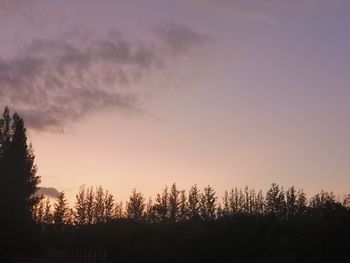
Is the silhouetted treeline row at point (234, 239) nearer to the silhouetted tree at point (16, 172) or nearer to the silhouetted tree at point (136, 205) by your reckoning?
the silhouetted tree at point (16, 172)

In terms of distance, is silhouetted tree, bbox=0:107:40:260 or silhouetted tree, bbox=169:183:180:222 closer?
silhouetted tree, bbox=0:107:40:260

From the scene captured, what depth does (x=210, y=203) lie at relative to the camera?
91625mm

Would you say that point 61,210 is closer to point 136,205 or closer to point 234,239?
point 136,205

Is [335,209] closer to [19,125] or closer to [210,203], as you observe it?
[19,125]

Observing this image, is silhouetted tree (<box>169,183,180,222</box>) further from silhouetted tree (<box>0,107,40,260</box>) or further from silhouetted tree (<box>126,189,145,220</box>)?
silhouetted tree (<box>0,107,40,260</box>)

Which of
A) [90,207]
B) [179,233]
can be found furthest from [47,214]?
[179,233]

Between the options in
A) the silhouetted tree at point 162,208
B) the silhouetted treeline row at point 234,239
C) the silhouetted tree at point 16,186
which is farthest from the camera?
the silhouetted tree at point 162,208

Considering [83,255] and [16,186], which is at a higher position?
[16,186]

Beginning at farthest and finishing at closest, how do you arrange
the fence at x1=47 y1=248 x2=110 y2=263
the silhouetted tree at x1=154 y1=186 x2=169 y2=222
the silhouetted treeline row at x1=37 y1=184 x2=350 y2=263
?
the silhouetted tree at x1=154 y1=186 x2=169 y2=222 < the fence at x1=47 y1=248 x2=110 y2=263 < the silhouetted treeline row at x1=37 y1=184 x2=350 y2=263

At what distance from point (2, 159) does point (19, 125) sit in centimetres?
555

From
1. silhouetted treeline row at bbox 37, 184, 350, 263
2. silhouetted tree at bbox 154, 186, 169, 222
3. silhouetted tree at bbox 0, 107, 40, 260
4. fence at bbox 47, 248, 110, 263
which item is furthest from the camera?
silhouetted tree at bbox 154, 186, 169, 222

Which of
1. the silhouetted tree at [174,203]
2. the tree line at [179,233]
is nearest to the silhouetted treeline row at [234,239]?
the tree line at [179,233]

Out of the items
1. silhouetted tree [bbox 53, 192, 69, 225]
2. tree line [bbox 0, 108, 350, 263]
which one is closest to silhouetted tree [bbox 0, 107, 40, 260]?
tree line [bbox 0, 108, 350, 263]

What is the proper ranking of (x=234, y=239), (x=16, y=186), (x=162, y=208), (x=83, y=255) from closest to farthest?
(x=234, y=239) → (x=83, y=255) → (x=16, y=186) → (x=162, y=208)
